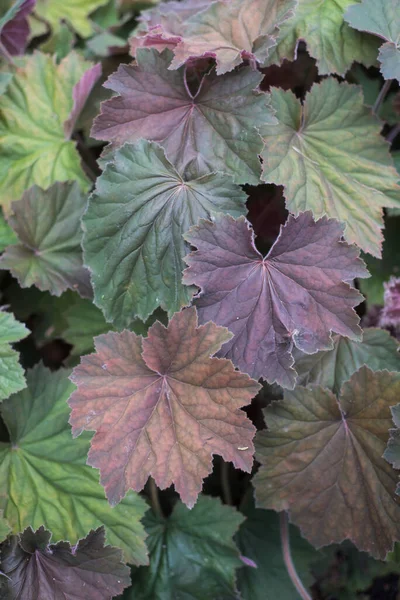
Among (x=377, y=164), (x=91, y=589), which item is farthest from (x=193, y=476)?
(x=377, y=164)

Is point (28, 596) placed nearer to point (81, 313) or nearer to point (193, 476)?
point (193, 476)

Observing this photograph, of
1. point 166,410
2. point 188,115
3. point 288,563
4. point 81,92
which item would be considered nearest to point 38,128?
point 81,92

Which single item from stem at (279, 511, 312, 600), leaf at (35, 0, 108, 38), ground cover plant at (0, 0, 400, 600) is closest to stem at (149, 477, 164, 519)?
ground cover plant at (0, 0, 400, 600)

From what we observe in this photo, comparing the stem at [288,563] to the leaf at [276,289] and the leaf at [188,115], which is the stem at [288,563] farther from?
the leaf at [188,115]

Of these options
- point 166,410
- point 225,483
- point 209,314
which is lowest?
point 225,483

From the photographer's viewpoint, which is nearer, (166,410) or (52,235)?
(166,410)

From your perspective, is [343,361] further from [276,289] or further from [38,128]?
[38,128]

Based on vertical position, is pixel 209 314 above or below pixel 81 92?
below
